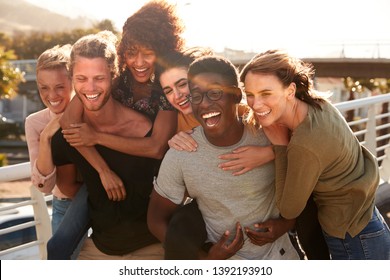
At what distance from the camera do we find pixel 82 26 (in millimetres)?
2086

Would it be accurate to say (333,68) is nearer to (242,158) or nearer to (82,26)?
(242,158)

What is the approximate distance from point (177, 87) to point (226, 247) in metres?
0.55

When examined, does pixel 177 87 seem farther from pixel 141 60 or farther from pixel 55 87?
pixel 55 87

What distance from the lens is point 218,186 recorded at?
179cm

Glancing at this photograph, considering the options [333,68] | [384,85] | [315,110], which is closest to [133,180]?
[315,110]

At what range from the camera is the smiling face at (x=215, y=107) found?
1.70 meters

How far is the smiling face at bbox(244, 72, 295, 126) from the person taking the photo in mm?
1674

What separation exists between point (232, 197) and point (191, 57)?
0.48m

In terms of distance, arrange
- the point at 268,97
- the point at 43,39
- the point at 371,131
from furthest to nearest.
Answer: the point at 371,131, the point at 43,39, the point at 268,97

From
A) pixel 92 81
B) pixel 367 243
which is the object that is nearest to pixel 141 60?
pixel 92 81

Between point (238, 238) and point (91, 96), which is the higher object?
point (91, 96)

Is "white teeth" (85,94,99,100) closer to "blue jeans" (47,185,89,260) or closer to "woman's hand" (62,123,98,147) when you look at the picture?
"woman's hand" (62,123,98,147)

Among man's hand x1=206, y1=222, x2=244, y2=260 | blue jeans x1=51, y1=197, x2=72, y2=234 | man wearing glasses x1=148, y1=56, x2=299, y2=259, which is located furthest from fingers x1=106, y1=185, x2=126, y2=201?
man's hand x1=206, y1=222, x2=244, y2=260

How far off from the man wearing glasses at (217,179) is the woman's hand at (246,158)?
2cm
